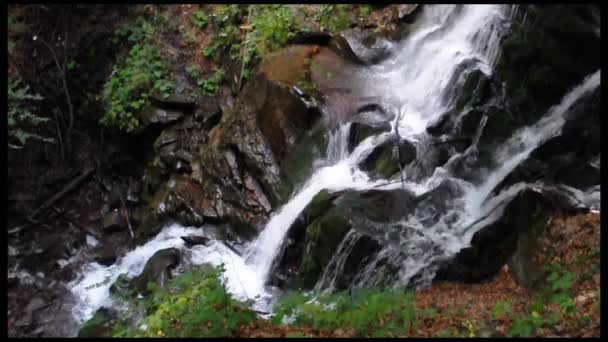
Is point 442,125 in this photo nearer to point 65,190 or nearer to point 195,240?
point 195,240

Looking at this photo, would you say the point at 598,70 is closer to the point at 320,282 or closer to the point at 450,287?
the point at 450,287

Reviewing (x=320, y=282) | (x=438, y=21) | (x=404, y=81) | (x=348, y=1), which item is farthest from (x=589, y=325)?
(x=348, y=1)

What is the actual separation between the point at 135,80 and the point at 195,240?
152 inches

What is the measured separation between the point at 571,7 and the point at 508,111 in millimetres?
1496

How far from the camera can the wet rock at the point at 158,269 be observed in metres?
8.78

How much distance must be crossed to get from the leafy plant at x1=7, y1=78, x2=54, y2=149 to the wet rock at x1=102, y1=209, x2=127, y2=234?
6.08 feet

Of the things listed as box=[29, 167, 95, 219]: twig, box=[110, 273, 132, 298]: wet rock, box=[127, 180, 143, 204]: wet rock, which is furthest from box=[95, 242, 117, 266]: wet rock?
box=[29, 167, 95, 219]: twig

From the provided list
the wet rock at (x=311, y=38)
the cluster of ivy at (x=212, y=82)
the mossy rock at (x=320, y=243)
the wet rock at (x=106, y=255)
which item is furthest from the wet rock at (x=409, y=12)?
the wet rock at (x=106, y=255)

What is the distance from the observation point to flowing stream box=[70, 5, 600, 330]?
726 cm

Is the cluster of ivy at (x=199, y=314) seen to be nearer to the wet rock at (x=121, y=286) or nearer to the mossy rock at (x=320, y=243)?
the mossy rock at (x=320, y=243)

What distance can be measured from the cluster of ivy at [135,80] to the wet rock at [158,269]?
10.7ft

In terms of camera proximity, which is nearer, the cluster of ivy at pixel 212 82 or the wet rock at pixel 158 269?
the wet rock at pixel 158 269

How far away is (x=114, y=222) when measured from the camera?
10977mm

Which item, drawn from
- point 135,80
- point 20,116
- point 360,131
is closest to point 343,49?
point 360,131
